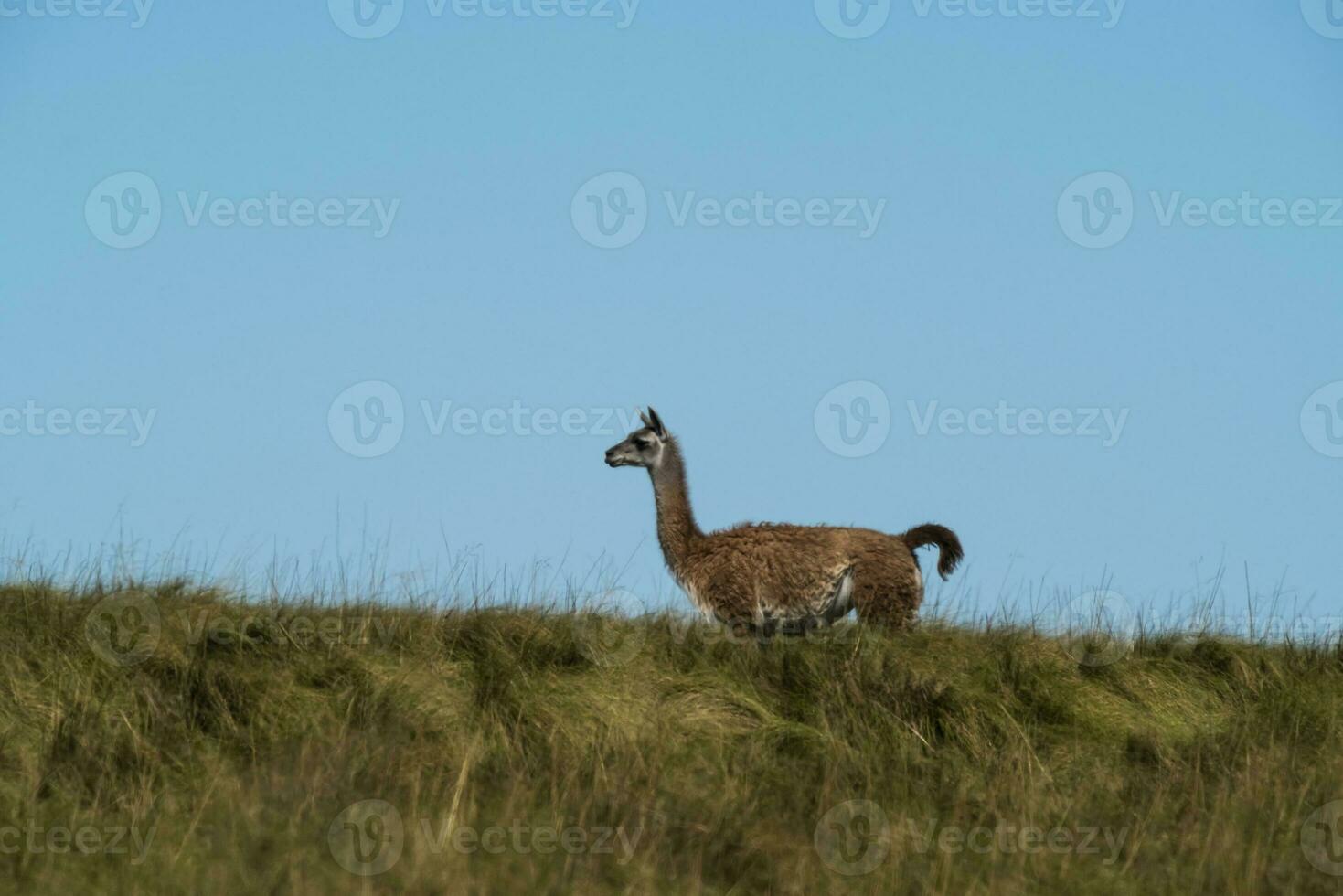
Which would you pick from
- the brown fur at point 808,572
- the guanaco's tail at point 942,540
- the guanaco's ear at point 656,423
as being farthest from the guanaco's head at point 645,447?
the guanaco's tail at point 942,540

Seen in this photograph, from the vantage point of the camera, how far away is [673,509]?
13.0 metres

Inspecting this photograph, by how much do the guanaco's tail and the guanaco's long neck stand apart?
6.24 ft

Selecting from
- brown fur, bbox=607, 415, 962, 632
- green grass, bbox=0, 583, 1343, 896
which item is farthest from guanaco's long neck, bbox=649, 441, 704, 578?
green grass, bbox=0, 583, 1343, 896

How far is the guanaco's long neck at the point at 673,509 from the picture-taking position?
42.0ft

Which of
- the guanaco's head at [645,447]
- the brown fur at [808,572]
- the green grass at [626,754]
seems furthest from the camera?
the guanaco's head at [645,447]

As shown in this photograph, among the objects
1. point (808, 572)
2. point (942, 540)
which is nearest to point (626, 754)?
point (808, 572)

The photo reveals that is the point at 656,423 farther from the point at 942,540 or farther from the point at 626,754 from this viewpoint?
the point at 626,754

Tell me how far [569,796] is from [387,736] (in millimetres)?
1520

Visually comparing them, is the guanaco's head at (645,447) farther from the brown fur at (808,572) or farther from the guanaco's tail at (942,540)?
the guanaco's tail at (942,540)

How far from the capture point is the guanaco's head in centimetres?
1333

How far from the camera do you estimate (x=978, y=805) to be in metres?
7.49

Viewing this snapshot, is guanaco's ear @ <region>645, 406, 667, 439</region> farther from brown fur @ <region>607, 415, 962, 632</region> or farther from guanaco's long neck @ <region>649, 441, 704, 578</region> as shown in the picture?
brown fur @ <region>607, 415, 962, 632</region>

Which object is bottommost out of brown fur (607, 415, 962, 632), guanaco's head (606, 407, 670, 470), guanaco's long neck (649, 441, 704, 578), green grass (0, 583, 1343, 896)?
green grass (0, 583, 1343, 896)

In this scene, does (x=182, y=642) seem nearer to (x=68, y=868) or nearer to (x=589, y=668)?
(x=589, y=668)
